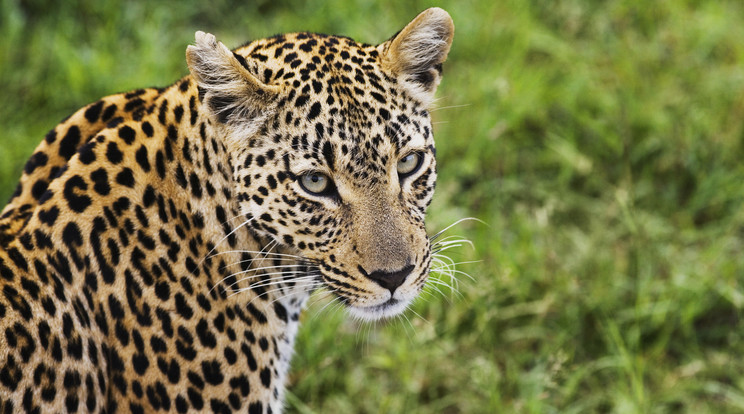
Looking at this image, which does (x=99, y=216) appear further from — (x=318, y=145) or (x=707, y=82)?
(x=707, y=82)

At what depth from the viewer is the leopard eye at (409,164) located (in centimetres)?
376

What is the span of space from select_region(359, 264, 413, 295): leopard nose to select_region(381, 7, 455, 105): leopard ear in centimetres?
71

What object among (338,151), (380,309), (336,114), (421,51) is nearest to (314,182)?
(338,151)

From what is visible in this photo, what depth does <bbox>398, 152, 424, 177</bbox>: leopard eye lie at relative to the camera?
3.76m

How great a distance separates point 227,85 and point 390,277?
97 centimetres

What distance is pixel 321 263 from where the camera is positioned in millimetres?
3736

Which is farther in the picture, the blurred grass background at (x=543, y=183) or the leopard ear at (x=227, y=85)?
the blurred grass background at (x=543, y=183)

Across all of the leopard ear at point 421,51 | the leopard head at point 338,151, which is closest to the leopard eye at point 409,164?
the leopard head at point 338,151

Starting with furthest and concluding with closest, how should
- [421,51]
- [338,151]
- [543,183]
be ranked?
[543,183] → [421,51] → [338,151]

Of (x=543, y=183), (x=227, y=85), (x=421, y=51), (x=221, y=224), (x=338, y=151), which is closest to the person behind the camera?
(x=227, y=85)

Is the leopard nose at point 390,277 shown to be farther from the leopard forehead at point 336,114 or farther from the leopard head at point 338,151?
the leopard forehead at point 336,114

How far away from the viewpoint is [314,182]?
3.64m

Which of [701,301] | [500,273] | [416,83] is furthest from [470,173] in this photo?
[416,83]

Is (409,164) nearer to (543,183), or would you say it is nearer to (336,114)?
(336,114)
